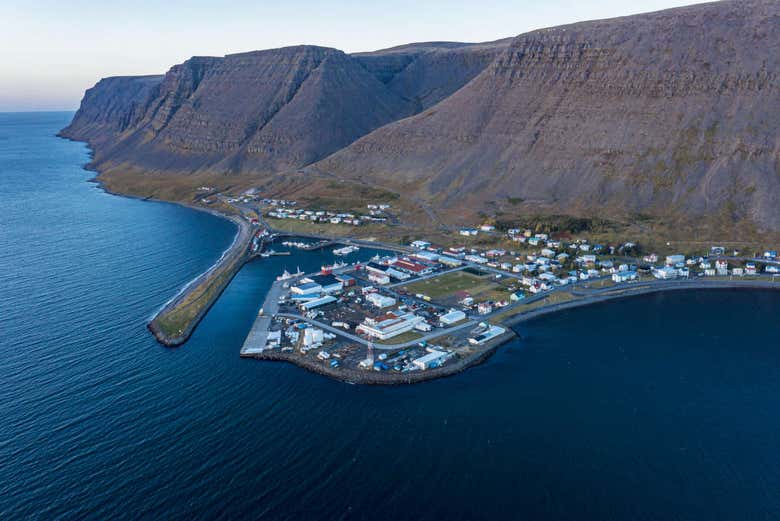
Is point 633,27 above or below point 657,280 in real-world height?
above

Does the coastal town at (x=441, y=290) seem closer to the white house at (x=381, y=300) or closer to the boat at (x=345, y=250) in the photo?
the white house at (x=381, y=300)

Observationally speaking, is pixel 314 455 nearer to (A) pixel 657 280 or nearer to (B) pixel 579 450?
(B) pixel 579 450

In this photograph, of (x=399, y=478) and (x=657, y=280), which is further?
(x=657, y=280)

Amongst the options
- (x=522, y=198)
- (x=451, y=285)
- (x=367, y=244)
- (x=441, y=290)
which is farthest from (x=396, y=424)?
(x=522, y=198)

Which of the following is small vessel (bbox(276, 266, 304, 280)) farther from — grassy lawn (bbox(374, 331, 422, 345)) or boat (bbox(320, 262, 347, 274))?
grassy lawn (bbox(374, 331, 422, 345))

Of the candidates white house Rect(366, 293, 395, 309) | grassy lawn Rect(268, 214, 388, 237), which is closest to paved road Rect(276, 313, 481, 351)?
white house Rect(366, 293, 395, 309)

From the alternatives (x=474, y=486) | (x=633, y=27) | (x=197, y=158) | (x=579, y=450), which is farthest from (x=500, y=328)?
(x=197, y=158)
